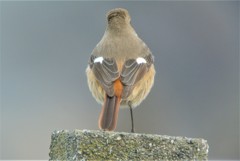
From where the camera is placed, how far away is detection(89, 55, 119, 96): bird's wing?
22.3 feet

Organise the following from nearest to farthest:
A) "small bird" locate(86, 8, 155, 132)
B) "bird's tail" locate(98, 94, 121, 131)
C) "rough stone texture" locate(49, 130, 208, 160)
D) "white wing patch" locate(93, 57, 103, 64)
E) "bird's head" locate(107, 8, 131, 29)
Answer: "rough stone texture" locate(49, 130, 208, 160), "bird's tail" locate(98, 94, 121, 131), "small bird" locate(86, 8, 155, 132), "white wing patch" locate(93, 57, 103, 64), "bird's head" locate(107, 8, 131, 29)

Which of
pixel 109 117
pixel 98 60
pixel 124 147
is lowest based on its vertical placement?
pixel 124 147

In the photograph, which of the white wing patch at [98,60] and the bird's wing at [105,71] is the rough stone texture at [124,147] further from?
the white wing patch at [98,60]

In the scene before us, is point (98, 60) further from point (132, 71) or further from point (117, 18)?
point (117, 18)

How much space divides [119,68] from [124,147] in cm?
260

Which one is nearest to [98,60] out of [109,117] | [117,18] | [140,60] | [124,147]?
[140,60]

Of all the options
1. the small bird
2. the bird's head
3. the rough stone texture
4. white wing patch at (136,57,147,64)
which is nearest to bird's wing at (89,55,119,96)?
the small bird

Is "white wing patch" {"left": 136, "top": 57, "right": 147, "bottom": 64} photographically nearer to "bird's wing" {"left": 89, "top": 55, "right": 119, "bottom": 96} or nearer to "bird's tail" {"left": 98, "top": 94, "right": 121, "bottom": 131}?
"bird's wing" {"left": 89, "top": 55, "right": 119, "bottom": 96}

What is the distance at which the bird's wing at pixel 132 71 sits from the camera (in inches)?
269

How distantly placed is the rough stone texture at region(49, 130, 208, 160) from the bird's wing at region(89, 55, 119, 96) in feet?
6.78

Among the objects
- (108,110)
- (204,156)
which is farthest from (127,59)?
(204,156)

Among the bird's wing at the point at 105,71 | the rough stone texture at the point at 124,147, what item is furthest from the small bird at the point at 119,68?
the rough stone texture at the point at 124,147

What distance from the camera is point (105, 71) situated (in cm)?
704

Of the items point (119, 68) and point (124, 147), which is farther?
point (119, 68)
